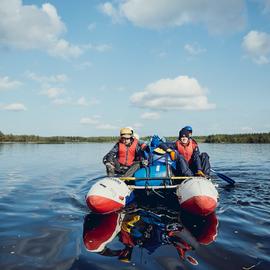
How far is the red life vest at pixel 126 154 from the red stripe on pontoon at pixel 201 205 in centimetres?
350

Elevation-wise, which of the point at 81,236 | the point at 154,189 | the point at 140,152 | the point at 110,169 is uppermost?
the point at 140,152

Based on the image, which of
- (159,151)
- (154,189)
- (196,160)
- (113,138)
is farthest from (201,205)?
(113,138)

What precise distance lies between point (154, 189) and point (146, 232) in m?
2.73

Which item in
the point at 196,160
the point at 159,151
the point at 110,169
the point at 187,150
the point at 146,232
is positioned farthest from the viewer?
the point at 187,150

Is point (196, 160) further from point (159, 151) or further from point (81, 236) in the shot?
point (81, 236)

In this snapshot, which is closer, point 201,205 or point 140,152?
point 201,205

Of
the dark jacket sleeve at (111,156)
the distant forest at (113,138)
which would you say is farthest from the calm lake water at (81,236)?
the distant forest at (113,138)

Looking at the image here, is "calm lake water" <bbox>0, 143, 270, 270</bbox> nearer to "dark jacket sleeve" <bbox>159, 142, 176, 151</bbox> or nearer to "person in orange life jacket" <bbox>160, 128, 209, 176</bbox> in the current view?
"person in orange life jacket" <bbox>160, 128, 209, 176</bbox>

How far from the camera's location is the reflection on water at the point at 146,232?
5.30 meters

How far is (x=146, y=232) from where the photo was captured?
6141 millimetres

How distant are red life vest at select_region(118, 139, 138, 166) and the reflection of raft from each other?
1.56 metres

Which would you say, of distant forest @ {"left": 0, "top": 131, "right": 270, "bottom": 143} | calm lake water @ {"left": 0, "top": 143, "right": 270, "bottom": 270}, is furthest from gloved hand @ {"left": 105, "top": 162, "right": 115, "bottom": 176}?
distant forest @ {"left": 0, "top": 131, "right": 270, "bottom": 143}

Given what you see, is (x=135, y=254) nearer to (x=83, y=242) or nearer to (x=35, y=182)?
(x=83, y=242)

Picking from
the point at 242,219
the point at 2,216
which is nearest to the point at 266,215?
the point at 242,219
